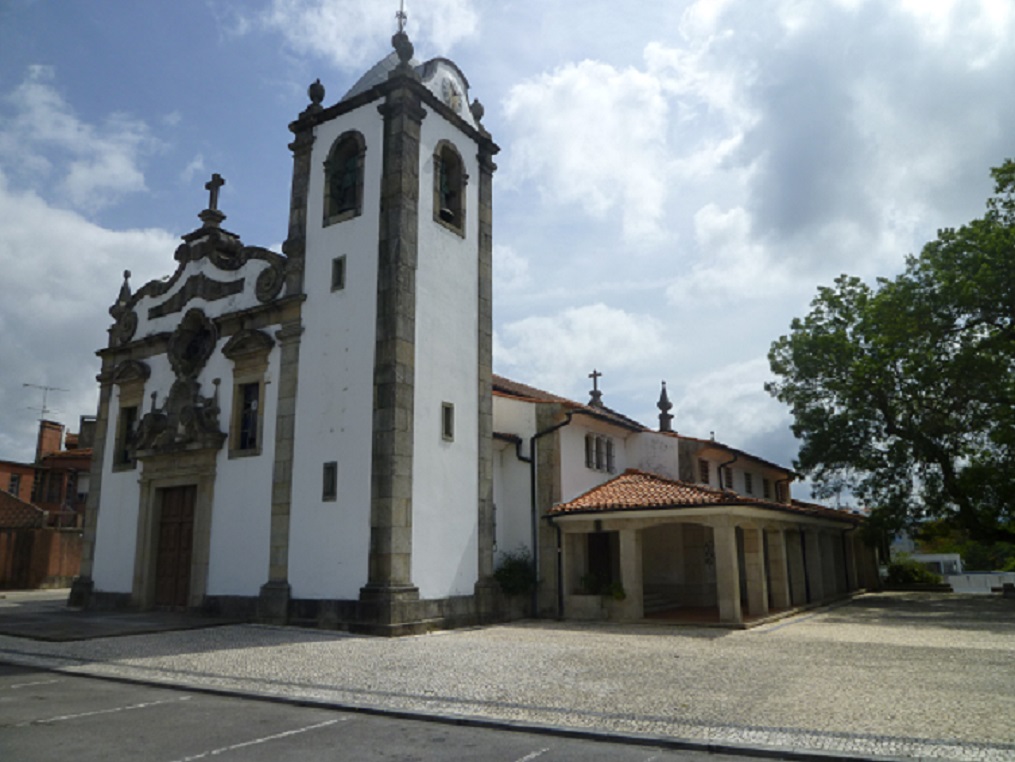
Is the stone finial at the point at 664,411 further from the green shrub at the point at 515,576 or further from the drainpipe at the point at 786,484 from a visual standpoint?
the green shrub at the point at 515,576

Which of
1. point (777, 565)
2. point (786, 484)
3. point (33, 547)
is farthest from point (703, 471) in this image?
point (33, 547)

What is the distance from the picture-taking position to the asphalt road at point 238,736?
6.45 m

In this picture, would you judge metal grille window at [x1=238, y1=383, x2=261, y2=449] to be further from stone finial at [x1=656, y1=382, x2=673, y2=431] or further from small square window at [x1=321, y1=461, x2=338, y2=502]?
stone finial at [x1=656, y1=382, x2=673, y2=431]

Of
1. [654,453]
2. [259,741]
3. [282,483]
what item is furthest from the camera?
[654,453]

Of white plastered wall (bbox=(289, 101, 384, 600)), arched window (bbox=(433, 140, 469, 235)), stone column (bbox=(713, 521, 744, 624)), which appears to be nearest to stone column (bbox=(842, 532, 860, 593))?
stone column (bbox=(713, 521, 744, 624))

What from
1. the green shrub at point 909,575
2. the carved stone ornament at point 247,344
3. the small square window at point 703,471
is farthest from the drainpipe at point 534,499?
the green shrub at point 909,575

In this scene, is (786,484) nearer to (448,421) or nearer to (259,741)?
(448,421)

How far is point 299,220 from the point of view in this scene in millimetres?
19422

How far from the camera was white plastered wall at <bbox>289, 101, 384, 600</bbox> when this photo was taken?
54.1ft

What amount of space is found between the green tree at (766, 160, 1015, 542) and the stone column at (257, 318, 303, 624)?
1798 centimetres

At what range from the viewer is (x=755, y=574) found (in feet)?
61.8

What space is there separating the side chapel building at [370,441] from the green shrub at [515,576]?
0.39 meters

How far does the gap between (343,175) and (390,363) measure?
19.0 feet

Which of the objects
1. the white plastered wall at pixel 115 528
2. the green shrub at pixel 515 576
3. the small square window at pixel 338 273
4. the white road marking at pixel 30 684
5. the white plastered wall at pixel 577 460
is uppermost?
the small square window at pixel 338 273
